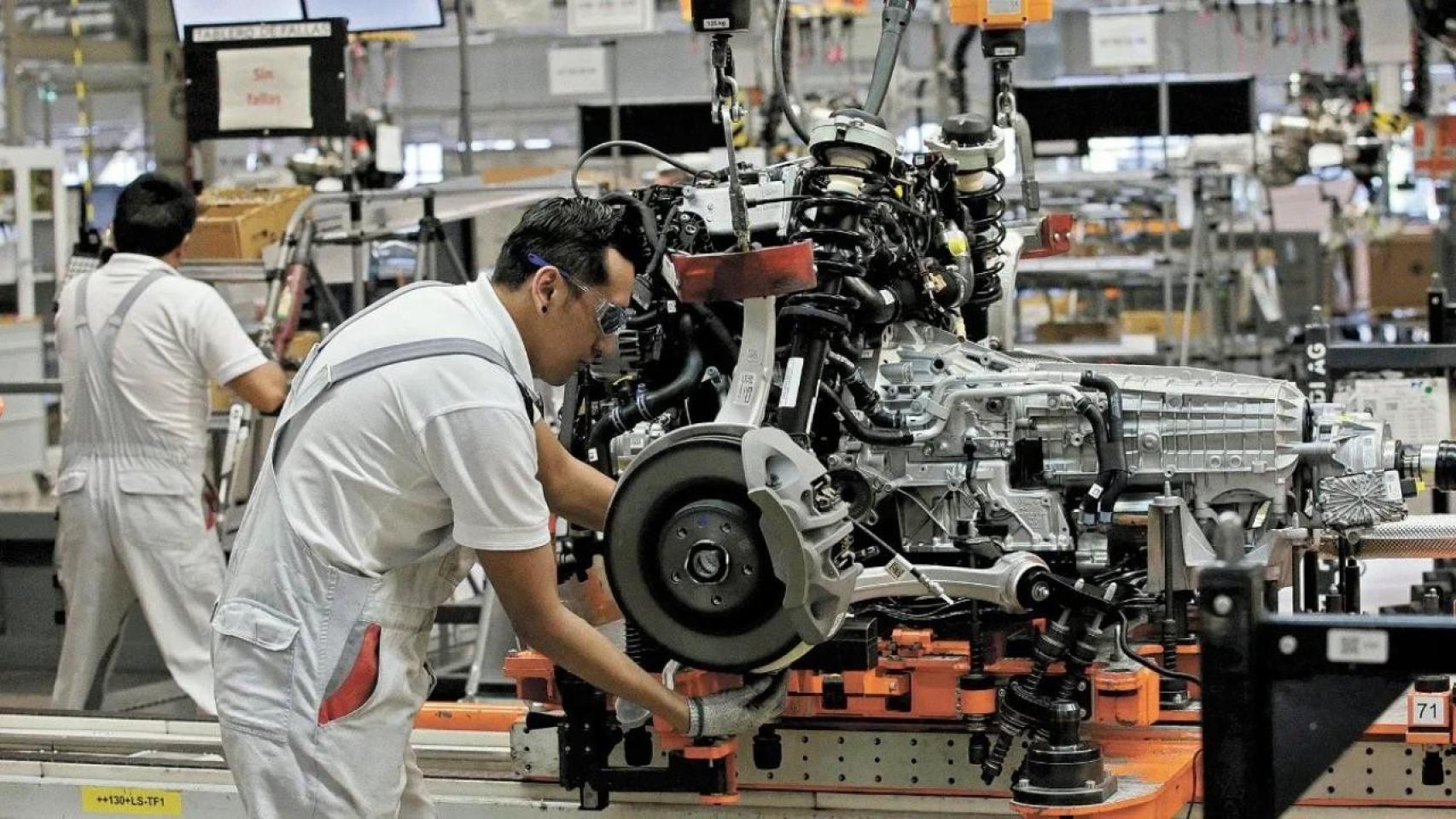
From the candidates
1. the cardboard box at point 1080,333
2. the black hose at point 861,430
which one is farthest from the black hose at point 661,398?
the cardboard box at point 1080,333

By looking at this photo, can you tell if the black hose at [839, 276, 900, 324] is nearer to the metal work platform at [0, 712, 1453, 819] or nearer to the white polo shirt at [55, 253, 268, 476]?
the metal work platform at [0, 712, 1453, 819]

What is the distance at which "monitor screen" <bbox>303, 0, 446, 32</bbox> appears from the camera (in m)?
7.62

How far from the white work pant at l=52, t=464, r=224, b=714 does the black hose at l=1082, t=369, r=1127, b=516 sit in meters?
3.07

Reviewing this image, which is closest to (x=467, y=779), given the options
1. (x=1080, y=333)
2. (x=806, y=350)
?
(x=806, y=350)

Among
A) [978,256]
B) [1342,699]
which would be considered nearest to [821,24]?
[978,256]

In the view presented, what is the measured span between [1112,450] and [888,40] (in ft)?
3.10

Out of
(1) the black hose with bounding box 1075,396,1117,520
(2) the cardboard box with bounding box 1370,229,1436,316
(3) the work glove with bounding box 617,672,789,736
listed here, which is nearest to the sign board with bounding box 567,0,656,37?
(1) the black hose with bounding box 1075,396,1117,520

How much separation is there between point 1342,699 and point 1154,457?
179cm

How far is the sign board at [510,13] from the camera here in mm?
8328

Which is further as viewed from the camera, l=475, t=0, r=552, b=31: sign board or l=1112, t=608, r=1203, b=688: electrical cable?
l=475, t=0, r=552, b=31: sign board

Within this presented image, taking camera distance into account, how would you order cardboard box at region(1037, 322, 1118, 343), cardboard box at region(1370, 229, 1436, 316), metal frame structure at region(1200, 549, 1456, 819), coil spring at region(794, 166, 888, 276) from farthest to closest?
1. cardboard box at region(1370, 229, 1436, 316)
2. cardboard box at region(1037, 322, 1118, 343)
3. coil spring at region(794, 166, 888, 276)
4. metal frame structure at region(1200, 549, 1456, 819)

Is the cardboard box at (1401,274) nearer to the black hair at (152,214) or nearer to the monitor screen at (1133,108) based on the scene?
the monitor screen at (1133,108)

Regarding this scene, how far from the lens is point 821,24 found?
11.0 meters

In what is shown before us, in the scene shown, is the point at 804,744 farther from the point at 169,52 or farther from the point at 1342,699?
the point at 169,52
